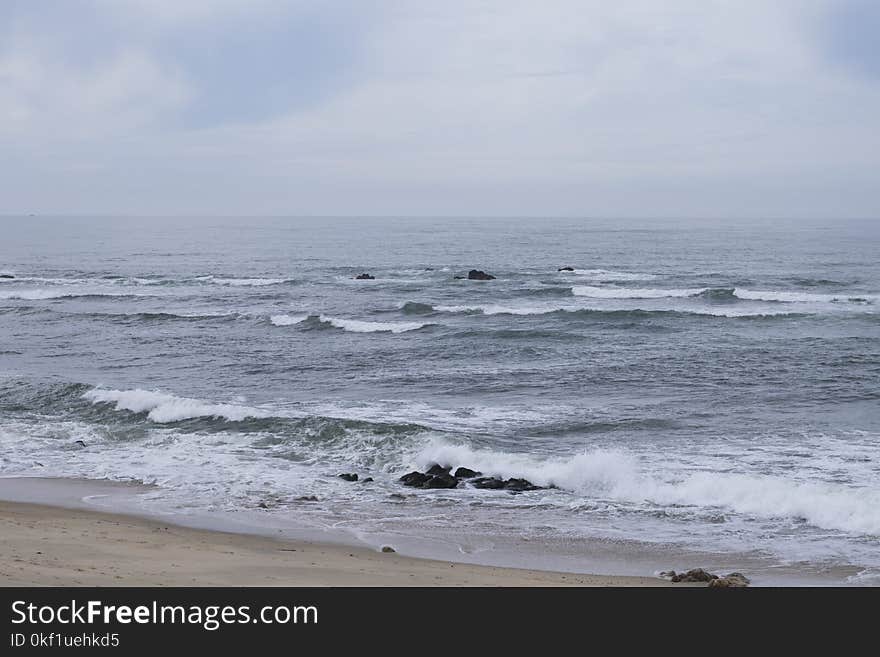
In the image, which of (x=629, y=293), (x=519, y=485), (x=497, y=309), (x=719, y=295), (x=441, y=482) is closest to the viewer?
(x=519, y=485)

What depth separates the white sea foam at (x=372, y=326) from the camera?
33.9 metres

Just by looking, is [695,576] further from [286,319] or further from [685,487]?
[286,319]

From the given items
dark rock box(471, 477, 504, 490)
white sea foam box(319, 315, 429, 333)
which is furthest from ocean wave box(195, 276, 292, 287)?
dark rock box(471, 477, 504, 490)

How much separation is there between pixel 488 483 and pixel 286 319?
2318cm

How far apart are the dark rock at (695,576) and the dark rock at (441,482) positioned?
5344mm

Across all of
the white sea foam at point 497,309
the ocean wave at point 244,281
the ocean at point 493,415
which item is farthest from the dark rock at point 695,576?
the ocean wave at point 244,281

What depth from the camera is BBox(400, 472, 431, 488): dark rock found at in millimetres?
15211

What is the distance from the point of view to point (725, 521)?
13172mm

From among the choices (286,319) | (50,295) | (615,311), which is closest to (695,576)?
(615,311)

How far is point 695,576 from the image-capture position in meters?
10.3

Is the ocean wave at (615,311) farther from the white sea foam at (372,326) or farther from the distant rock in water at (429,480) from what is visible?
the distant rock in water at (429,480)

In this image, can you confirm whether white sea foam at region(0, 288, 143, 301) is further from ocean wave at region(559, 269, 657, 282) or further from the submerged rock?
the submerged rock
